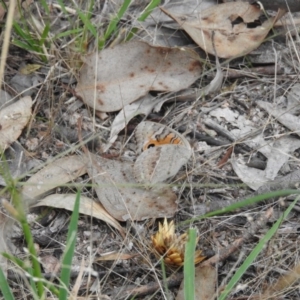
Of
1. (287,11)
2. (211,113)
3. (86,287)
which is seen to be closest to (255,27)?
(287,11)

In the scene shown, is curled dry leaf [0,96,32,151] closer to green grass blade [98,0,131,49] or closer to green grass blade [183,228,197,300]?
green grass blade [98,0,131,49]

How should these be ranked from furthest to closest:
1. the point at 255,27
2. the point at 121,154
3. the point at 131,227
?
the point at 255,27
the point at 121,154
the point at 131,227

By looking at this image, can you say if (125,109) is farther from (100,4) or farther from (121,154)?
(100,4)

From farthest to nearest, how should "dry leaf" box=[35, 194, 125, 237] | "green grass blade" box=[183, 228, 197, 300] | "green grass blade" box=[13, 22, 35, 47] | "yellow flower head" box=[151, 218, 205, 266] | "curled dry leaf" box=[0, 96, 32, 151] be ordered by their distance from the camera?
"green grass blade" box=[13, 22, 35, 47] < "curled dry leaf" box=[0, 96, 32, 151] < "dry leaf" box=[35, 194, 125, 237] < "yellow flower head" box=[151, 218, 205, 266] < "green grass blade" box=[183, 228, 197, 300]

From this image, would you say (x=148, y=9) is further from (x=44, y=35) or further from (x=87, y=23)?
(x=44, y=35)

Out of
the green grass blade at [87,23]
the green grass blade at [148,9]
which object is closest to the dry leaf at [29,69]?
the green grass blade at [87,23]

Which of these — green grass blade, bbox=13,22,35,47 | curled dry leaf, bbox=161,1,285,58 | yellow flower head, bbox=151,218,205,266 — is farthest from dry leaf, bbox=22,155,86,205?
curled dry leaf, bbox=161,1,285,58

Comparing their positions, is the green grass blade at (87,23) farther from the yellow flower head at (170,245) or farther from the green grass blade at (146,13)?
the yellow flower head at (170,245)
